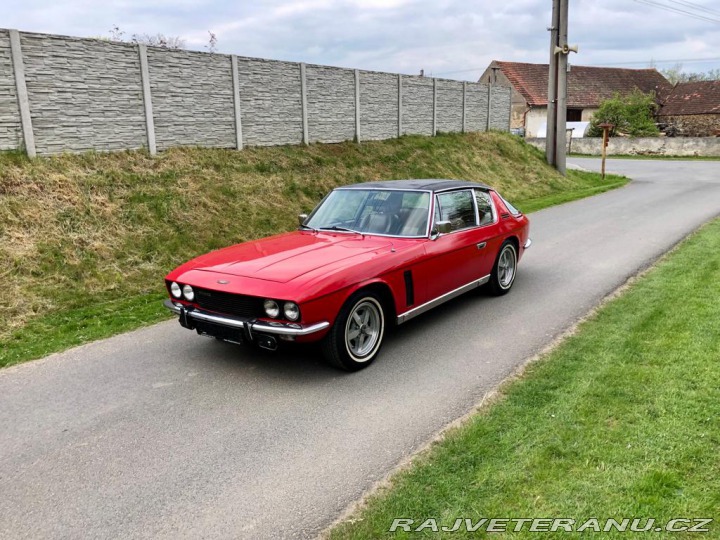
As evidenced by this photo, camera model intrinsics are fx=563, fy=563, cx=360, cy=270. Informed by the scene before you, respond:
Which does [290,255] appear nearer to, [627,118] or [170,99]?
[170,99]

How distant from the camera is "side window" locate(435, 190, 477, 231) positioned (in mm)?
6023

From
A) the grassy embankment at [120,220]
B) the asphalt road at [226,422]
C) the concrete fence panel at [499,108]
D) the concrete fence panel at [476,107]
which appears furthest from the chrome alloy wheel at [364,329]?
the concrete fence panel at [499,108]

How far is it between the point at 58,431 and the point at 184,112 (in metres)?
8.65

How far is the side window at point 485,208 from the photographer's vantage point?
668 centimetres

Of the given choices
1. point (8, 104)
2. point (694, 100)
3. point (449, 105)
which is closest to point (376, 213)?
point (8, 104)

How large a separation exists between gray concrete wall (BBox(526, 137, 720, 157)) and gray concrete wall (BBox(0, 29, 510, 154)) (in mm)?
25854

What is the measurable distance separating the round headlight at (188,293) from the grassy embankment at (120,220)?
1608 millimetres

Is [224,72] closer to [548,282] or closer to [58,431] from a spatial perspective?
[548,282]

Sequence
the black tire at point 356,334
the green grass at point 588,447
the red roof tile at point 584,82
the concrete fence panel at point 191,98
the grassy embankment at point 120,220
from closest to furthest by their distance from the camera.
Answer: the green grass at point 588,447
the black tire at point 356,334
the grassy embankment at point 120,220
the concrete fence panel at point 191,98
the red roof tile at point 584,82

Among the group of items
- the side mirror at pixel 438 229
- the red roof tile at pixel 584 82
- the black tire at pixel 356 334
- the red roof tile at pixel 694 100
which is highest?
the red roof tile at pixel 584 82

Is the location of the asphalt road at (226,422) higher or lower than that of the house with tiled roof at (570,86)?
lower

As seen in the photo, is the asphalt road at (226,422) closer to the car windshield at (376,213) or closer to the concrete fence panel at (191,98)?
the car windshield at (376,213)

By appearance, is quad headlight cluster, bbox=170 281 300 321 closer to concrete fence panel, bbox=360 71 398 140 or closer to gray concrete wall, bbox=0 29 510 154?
gray concrete wall, bbox=0 29 510 154

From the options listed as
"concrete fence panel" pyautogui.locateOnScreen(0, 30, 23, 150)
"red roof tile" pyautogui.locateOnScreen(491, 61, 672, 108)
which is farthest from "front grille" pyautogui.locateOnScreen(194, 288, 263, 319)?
"red roof tile" pyautogui.locateOnScreen(491, 61, 672, 108)
